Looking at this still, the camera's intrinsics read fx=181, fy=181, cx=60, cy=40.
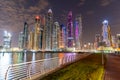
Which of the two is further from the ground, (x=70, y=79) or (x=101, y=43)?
(x=101, y=43)

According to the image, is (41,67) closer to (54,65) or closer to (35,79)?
(35,79)

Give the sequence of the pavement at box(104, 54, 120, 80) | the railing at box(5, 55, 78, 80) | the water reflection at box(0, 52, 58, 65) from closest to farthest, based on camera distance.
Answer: the railing at box(5, 55, 78, 80)
the pavement at box(104, 54, 120, 80)
the water reflection at box(0, 52, 58, 65)

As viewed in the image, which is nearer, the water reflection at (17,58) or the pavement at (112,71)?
the pavement at (112,71)

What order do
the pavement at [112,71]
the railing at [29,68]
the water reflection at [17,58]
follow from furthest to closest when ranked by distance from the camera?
the water reflection at [17,58], the pavement at [112,71], the railing at [29,68]

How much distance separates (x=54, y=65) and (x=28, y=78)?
7.78 m

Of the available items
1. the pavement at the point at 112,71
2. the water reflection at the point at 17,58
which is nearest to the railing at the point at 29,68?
the pavement at the point at 112,71

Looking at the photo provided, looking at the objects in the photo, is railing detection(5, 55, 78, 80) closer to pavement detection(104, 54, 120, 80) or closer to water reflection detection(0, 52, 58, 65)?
pavement detection(104, 54, 120, 80)

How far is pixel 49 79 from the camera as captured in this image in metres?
10.6

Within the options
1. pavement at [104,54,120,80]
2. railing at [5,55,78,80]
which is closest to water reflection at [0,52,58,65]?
pavement at [104,54,120,80]

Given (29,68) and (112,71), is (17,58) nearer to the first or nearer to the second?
(112,71)

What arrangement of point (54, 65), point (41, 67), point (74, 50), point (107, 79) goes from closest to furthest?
point (107, 79) → point (41, 67) → point (54, 65) → point (74, 50)

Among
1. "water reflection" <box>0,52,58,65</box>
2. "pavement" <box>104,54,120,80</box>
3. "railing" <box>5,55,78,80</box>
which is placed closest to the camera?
"railing" <box>5,55,78,80</box>

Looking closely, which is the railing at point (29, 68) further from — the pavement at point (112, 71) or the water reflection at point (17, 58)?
the water reflection at point (17, 58)

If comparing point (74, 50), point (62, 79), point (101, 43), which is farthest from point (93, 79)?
point (74, 50)
